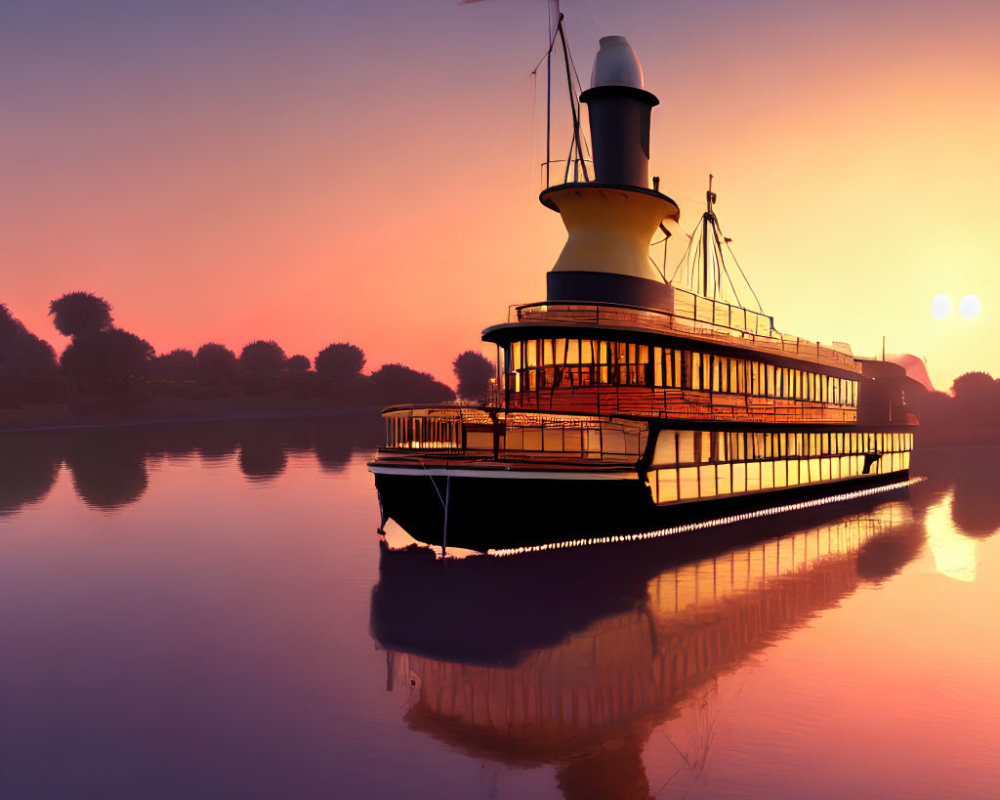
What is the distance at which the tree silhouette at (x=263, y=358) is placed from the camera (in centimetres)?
18662

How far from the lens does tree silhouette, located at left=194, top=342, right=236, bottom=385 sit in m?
170

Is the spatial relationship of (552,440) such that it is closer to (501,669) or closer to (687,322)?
(687,322)

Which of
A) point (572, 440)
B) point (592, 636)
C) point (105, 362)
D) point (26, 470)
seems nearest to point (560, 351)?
point (572, 440)

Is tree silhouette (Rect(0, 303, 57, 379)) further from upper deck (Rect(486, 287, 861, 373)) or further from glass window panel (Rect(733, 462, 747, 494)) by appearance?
glass window panel (Rect(733, 462, 747, 494))

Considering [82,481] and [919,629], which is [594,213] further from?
[82,481]

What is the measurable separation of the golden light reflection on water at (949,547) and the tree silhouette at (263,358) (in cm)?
16877

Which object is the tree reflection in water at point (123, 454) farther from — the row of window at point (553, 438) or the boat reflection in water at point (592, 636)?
the boat reflection in water at point (592, 636)

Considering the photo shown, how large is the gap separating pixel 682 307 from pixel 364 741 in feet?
94.7

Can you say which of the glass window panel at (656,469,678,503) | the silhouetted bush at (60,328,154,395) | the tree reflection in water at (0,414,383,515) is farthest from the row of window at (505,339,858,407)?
the silhouetted bush at (60,328,154,395)

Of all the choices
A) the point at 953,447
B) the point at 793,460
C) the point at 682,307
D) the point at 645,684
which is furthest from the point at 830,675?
the point at 953,447

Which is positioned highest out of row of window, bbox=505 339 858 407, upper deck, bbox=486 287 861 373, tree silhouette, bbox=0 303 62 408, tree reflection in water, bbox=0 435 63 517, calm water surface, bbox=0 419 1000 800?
tree silhouette, bbox=0 303 62 408

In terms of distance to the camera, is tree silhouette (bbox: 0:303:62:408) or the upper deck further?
tree silhouette (bbox: 0:303:62:408)

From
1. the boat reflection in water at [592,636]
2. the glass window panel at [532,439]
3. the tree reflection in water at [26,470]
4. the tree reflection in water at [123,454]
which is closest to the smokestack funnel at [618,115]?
the glass window panel at [532,439]

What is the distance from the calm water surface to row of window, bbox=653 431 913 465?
313 centimetres
